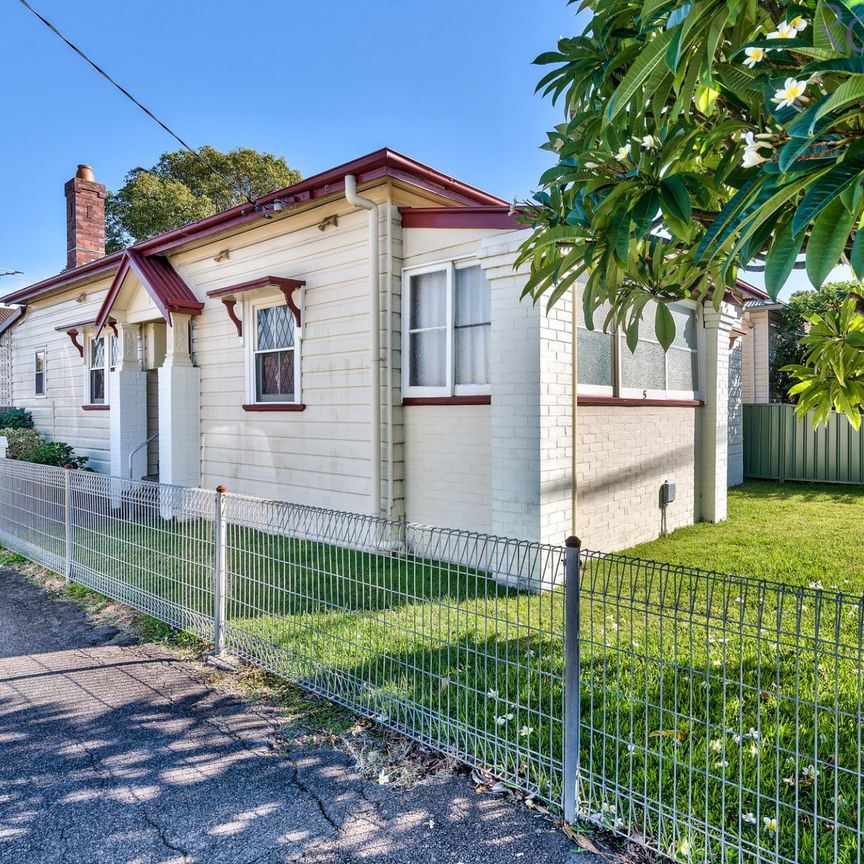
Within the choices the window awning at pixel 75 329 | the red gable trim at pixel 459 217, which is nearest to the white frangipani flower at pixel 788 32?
the red gable trim at pixel 459 217

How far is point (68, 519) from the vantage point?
19.6 ft

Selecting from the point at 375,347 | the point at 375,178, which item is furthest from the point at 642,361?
the point at 375,178

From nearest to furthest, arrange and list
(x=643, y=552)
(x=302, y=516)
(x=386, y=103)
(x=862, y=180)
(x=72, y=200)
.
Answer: (x=862, y=180) < (x=302, y=516) < (x=643, y=552) < (x=386, y=103) < (x=72, y=200)

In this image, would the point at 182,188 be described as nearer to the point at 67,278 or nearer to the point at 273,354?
the point at 67,278

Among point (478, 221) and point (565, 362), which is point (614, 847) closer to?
point (565, 362)

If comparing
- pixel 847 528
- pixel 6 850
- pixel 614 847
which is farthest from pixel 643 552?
pixel 6 850

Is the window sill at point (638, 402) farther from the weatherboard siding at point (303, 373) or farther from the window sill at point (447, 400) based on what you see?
the weatherboard siding at point (303, 373)

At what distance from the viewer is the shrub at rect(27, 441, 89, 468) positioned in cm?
1202

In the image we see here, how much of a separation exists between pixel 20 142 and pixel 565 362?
55.2 feet

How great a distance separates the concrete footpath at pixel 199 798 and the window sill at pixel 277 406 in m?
4.72

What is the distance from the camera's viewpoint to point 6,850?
2.40m

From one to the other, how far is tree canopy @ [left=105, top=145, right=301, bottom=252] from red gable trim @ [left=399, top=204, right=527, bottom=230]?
18.7 meters

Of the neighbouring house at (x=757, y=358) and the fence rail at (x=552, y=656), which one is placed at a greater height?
the neighbouring house at (x=757, y=358)

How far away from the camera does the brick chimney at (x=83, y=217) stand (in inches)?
531
